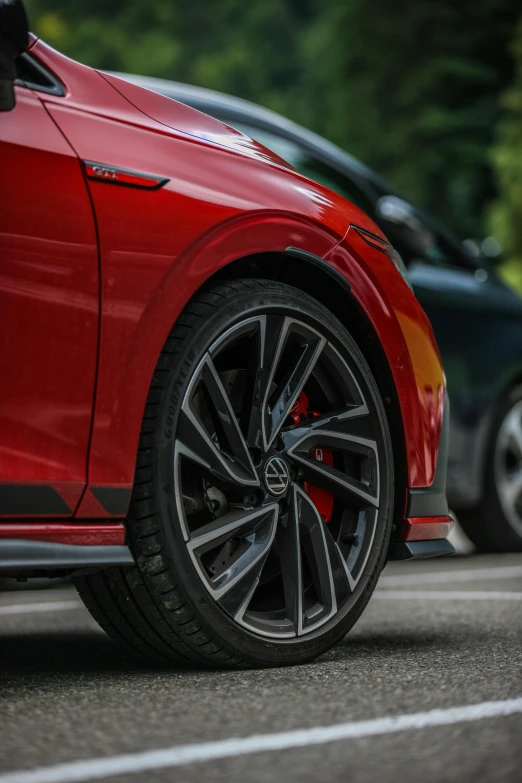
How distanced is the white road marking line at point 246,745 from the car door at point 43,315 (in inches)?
28.0

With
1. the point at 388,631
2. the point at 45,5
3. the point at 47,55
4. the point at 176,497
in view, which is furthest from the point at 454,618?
the point at 45,5

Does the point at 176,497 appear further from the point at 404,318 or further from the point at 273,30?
the point at 273,30

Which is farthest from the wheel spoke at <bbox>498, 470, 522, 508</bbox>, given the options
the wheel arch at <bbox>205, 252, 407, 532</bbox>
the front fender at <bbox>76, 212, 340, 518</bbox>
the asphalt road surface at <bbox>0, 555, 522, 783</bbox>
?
the front fender at <bbox>76, 212, 340, 518</bbox>

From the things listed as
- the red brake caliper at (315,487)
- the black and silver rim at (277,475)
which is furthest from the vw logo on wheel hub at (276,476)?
the red brake caliper at (315,487)

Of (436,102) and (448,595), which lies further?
(436,102)

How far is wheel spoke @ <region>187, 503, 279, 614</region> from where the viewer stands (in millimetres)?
2955

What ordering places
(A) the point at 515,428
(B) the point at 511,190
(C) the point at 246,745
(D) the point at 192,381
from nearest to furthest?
(C) the point at 246,745 → (D) the point at 192,381 → (A) the point at 515,428 → (B) the point at 511,190

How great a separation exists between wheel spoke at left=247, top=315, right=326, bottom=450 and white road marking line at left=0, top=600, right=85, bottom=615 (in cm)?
190

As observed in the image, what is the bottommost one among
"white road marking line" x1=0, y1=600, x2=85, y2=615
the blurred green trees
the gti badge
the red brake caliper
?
"white road marking line" x1=0, y1=600, x2=85, y2=615

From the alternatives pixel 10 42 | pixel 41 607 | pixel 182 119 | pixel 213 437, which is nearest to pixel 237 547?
pixel 213 437

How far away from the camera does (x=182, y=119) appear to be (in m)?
3.24

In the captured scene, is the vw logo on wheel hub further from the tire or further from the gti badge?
the tire

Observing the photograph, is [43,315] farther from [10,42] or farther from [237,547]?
[237,547]

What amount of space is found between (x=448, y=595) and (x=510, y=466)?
2129 millimetres
